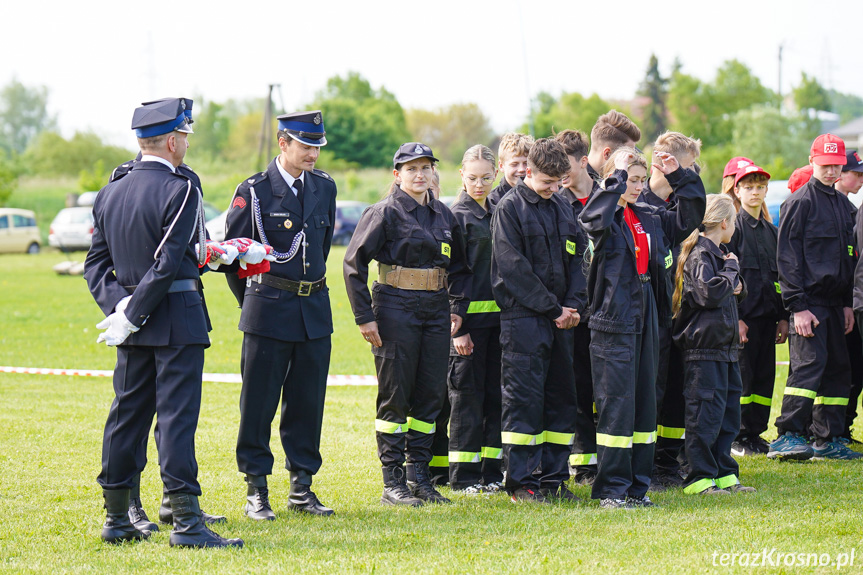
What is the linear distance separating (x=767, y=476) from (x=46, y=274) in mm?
22850

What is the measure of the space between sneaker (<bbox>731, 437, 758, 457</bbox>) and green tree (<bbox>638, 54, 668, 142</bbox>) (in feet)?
244

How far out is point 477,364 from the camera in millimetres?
6504

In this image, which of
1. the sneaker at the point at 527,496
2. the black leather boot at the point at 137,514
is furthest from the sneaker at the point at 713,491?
the black leather boot at the point at 137,514

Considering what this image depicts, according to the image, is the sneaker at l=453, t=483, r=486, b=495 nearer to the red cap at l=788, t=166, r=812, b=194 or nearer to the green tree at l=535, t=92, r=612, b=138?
the red cap at l=788, t=166, r=812, b=194

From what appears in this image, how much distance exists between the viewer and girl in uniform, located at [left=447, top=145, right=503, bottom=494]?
6.46 m

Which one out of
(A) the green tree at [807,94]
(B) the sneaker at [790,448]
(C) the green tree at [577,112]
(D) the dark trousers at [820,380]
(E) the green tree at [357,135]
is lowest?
(B) the sneaker at [790,448]

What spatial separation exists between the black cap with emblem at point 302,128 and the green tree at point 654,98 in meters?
76.8

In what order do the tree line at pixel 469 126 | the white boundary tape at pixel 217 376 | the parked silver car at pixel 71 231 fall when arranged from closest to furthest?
the white boundary tape at pixel 217 376
the parked silver car at pixel 71 231
the tree line at pixel 469 126

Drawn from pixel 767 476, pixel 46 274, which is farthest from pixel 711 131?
pixel 767 476

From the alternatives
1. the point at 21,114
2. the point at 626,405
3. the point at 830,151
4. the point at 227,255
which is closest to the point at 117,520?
the point at 227,255

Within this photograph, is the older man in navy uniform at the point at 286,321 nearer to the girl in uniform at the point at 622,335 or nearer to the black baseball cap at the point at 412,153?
the black baseball cap at the point at 412,153

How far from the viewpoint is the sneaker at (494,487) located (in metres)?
6.45

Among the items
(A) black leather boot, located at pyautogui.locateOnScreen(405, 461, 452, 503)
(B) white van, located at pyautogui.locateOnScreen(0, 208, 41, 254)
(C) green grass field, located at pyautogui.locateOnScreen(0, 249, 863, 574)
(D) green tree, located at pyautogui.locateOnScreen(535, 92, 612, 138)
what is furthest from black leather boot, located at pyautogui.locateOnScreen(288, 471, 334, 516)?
(D) green tree, located at pyautogui.locateOnScreen(535, 92, 612, 138)

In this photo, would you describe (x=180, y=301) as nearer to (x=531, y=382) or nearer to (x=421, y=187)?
(x=421, y=187)
